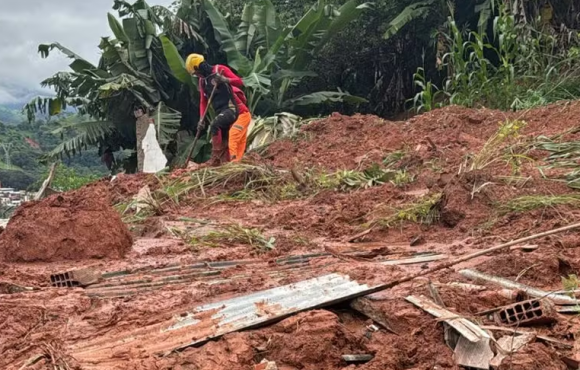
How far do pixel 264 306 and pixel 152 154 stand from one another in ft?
29.7

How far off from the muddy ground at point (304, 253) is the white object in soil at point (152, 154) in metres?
2.71

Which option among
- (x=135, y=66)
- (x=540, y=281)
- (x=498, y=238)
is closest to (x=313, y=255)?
(x=498, y=238)

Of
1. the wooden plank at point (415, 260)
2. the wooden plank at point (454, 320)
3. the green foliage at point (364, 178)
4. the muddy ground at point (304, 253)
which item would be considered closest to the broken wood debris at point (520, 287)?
the muddy ground at point (304, 253)

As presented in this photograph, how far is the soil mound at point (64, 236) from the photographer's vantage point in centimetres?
470

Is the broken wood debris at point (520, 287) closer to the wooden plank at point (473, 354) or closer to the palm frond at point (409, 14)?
the wooden plank at point (473, 354)

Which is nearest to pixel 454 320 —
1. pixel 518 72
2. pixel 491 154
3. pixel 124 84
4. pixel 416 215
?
pixel 416 215

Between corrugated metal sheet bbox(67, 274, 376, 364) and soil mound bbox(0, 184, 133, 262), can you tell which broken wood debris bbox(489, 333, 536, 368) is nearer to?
corrugated metal sheet bbox(67, 274, 376, 364)

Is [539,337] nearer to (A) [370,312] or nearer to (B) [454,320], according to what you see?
(B) [454,320]

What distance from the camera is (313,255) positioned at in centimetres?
413

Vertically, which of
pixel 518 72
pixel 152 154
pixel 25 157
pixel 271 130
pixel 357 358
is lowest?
pixel 25 157

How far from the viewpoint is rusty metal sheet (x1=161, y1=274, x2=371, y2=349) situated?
8.67ft

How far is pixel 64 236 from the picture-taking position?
15.6 feet

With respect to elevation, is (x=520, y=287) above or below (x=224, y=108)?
below

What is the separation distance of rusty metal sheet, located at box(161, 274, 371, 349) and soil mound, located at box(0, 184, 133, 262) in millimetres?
2047
